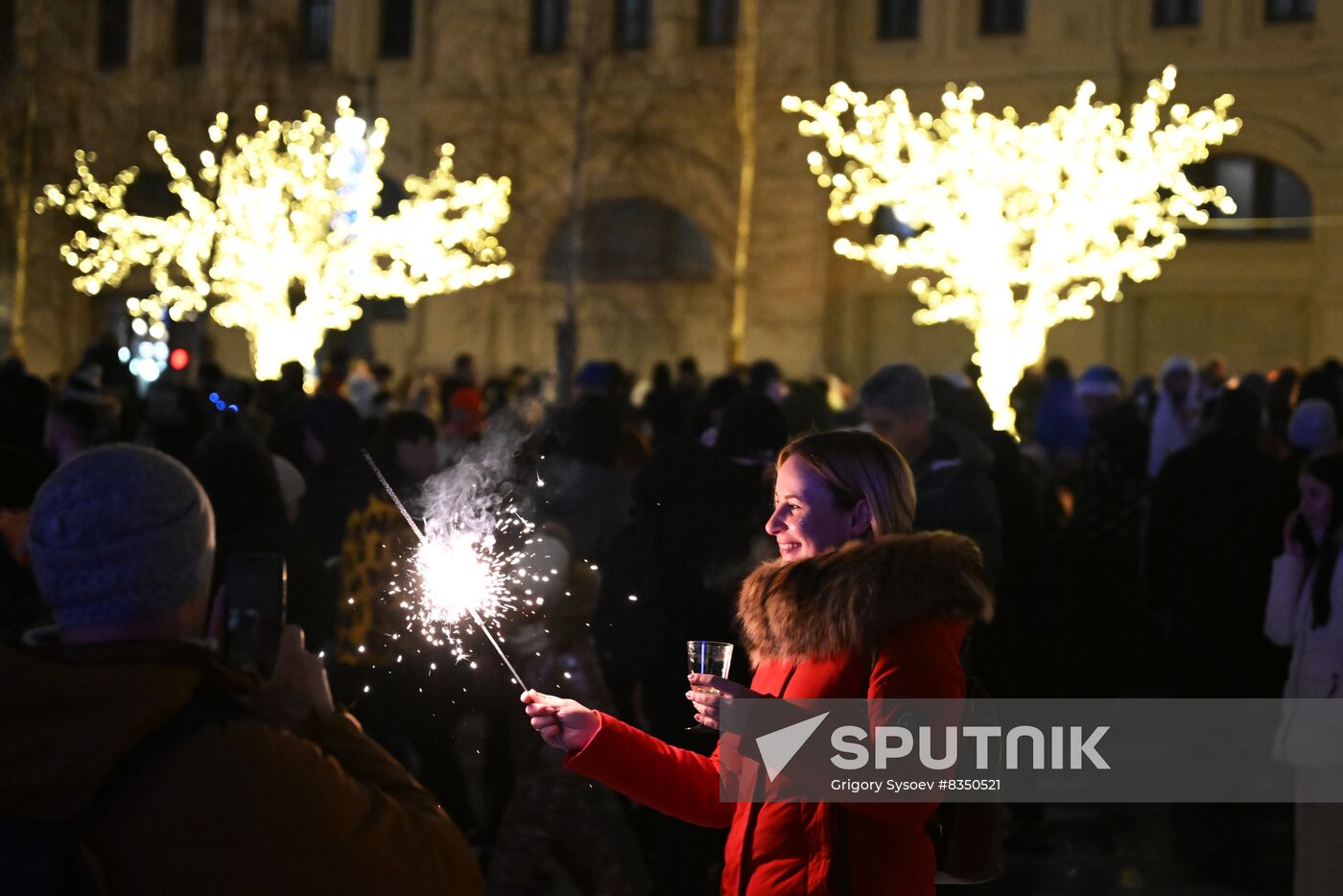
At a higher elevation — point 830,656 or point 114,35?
point 114,35

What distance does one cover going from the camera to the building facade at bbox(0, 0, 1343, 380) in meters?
27.5

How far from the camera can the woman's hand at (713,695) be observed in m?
3.45

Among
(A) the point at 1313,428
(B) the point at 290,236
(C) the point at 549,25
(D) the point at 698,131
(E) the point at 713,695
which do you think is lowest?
(E) the point at 713,695

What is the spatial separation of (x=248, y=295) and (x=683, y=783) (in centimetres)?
2286

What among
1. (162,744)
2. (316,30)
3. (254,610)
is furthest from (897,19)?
(162,744)

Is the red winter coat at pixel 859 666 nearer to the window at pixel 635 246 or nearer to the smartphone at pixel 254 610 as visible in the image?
the smartphone at pixel 254 610

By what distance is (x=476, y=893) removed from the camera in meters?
2.71

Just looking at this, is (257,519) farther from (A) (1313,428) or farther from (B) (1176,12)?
(B) (1176,12)

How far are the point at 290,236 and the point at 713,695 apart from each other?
22956 mm

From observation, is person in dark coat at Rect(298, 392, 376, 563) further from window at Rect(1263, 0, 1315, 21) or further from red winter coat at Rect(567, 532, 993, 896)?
window at Rect(1263, 0, 1315, 21)

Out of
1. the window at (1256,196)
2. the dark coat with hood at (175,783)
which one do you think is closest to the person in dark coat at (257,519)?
the dark coat with hood at (175,783)

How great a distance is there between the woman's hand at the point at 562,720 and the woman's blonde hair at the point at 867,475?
2.17 ft

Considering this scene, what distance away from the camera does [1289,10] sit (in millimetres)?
27781

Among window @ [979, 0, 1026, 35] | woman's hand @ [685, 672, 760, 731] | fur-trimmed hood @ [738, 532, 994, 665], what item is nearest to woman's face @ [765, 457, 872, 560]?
fur-trimmed hood @ [738, 532, 994, 665]
